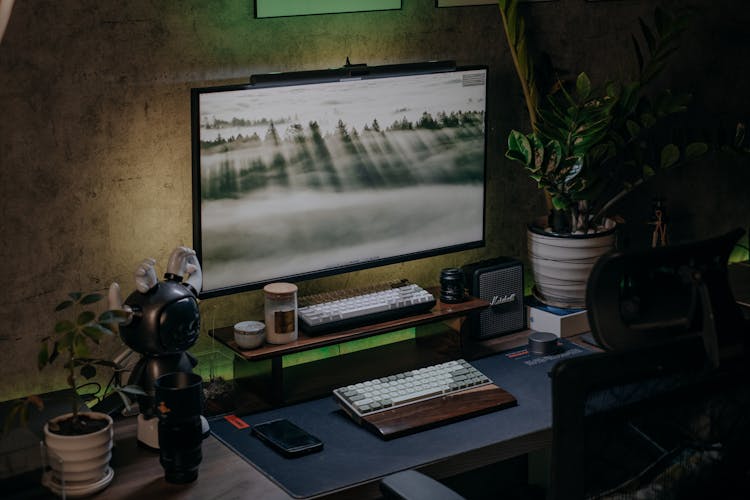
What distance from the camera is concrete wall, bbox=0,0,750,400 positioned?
248 cm

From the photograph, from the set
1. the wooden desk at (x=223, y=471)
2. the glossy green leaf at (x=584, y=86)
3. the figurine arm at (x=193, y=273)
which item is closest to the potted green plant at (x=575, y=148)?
the glossy green leaf at (x=584, y=86)

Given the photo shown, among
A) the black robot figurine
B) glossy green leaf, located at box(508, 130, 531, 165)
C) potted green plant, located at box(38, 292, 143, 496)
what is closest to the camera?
potted green plant, located at box(38, 292, 143, 496)

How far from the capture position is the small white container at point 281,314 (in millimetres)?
2678

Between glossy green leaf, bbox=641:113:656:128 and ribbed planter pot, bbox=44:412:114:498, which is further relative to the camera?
glossy green leaf, bbox=641:113:656:128

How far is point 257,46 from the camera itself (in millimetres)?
2770

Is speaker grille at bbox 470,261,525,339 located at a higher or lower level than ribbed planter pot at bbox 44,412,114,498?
higher

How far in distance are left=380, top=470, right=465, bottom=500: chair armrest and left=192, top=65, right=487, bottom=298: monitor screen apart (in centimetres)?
75

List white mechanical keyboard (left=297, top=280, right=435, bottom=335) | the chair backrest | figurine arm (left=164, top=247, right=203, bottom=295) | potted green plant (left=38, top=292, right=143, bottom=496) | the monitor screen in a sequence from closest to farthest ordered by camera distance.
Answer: the chair backrest
potted green plant (left=38, top=292, right=143, bottom=496)
figurine arm (left=164, top=247, right=203, bottom=295)
the monitor screen
white mechanical keyboard (left=297, top=280, right=435, bottom=335)

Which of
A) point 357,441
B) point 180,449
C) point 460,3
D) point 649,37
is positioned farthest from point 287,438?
point 649,37

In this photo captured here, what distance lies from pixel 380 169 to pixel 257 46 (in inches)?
18.2

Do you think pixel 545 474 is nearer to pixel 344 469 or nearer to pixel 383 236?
pixel 383 236

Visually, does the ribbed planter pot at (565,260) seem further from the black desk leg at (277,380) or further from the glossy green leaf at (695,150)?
the black desk leg at (277,380)

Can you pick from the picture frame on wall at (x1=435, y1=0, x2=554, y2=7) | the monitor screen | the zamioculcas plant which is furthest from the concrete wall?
the zamioculcas plant

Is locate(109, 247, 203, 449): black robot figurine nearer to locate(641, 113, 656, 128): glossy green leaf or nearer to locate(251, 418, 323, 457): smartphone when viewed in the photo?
locate(251, 418, 323, 457): smartphone
